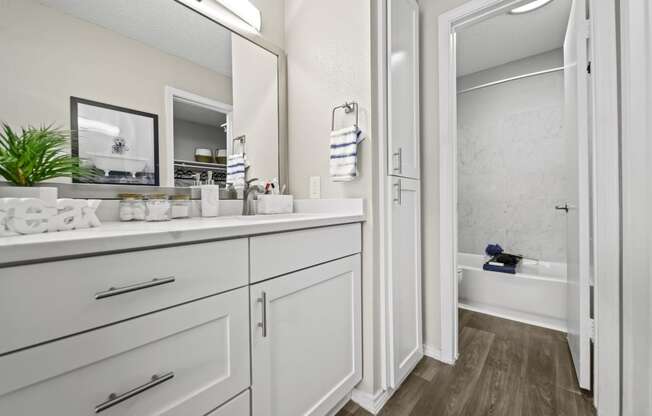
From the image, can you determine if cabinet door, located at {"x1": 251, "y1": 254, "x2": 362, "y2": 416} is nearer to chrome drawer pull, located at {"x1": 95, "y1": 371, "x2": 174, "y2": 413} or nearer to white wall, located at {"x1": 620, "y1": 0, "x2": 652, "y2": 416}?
chrome drawer pull, located at {"x1": 95, "y1": 371, "x2": 174, "y2": 413}

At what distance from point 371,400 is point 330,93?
159cm

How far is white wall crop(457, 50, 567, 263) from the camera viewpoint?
2650 millimetres

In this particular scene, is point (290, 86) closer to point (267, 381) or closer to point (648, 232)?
point (267, 381)

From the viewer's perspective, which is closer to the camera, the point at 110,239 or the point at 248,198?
the point at 110,239

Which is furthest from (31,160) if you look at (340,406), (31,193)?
(340,406)

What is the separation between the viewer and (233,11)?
142 centimetres

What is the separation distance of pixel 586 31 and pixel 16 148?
2354mm

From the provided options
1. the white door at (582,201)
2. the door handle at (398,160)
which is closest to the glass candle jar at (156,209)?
the door handle at (398,160)

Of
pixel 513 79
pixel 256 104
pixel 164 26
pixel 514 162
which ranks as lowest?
pixel 514 162

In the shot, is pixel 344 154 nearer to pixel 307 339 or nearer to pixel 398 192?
pixel 398 192

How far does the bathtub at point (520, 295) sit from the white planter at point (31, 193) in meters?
2.65

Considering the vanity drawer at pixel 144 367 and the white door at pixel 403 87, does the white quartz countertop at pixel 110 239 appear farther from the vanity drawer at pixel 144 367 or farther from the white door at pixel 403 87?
the white door at pixel 403 87

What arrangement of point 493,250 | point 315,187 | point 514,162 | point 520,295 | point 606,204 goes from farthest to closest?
point 514,162 → point 493,250 → point 520,295 → point 315,187 → point 606,204

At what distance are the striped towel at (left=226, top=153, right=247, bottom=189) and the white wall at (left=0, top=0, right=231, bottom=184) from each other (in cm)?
33
